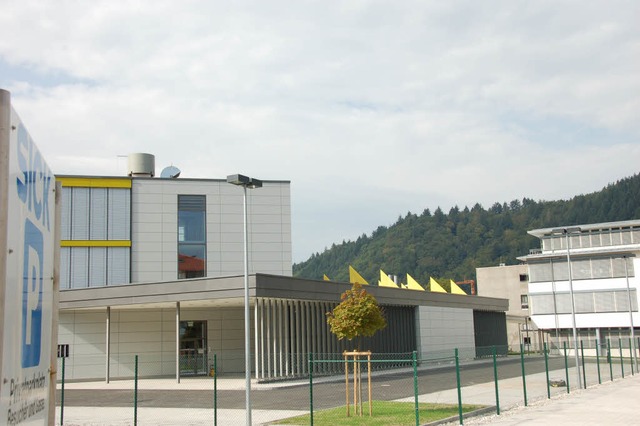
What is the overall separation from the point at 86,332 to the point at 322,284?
14.8 metres

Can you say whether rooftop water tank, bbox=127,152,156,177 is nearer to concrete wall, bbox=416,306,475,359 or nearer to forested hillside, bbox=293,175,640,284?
concrete wall, bbox=416,306,475,359

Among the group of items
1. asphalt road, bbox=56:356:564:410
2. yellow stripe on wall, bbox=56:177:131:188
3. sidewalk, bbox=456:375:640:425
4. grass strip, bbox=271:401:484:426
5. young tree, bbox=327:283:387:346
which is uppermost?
yellow stripe on wall, bbox=56:177:131:188

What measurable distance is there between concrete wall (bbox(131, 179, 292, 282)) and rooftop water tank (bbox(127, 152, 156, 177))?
370 cm

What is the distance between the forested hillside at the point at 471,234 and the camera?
550 ft

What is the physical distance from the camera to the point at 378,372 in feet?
127

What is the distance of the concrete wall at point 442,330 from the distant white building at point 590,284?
62.1 ft

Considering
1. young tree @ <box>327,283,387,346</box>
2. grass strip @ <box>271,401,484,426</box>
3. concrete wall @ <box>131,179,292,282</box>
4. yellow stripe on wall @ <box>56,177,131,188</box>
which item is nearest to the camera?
grass strip @ <box>271,401,484,426</box>

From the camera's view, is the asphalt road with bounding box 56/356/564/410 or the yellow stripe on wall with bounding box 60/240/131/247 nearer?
the asphalt road with bounding box 56/356/564/410

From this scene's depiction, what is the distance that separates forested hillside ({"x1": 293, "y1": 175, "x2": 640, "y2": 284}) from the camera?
16750cm

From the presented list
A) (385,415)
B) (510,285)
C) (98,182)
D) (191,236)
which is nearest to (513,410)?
(385,415)

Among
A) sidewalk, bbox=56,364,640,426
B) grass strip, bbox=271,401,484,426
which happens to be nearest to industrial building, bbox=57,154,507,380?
sidewalk, bbox=56,364,640,426

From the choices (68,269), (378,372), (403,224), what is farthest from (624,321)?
(403,224)

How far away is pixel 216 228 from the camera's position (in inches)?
1876

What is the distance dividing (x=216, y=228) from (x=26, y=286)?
4488cm
